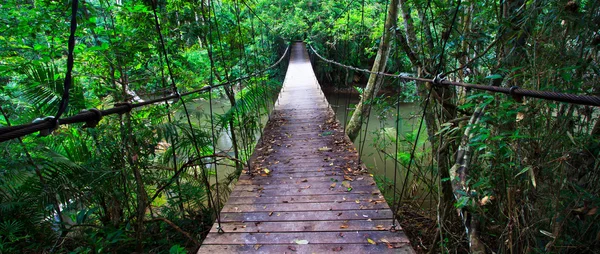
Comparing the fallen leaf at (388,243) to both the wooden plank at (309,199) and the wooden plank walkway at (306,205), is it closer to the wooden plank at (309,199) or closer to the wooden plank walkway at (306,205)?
the wooden plank walkway at (306,205)

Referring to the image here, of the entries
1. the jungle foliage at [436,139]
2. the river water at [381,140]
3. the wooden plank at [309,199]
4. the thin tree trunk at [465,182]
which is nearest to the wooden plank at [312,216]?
the wooden plank at [309,199]

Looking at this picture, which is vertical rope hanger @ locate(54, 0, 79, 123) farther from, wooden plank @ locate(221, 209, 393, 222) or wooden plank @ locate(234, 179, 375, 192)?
wooden plank @ locate(234, 179, 375, 192)

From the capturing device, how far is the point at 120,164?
187 centimetres

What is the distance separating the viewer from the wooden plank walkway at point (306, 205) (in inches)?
51.4

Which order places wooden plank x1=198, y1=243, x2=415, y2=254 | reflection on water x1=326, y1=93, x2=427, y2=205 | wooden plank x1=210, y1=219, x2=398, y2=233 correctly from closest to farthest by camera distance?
1. wooden plank x1=198, y1=243, x2=415, y2=254
2. wooden plank x1=210, y1=219, x2=398, y2=233
3. reflection on water x1=326, y1=93, x2=427, y2=205

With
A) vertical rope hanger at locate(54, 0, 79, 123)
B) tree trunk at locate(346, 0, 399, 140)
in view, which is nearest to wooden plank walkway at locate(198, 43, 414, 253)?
tree trunk at locate(346, 0, 399, 140)

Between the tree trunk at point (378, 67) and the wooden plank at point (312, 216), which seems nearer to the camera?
the wooden plank at point (312, 216)

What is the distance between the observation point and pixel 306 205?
165 centimetres

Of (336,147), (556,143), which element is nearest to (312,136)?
(336,147)

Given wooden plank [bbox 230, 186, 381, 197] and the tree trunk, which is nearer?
wooden plank [bbox 230, 186, 381, 197]

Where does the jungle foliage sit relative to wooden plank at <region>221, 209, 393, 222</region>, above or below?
above

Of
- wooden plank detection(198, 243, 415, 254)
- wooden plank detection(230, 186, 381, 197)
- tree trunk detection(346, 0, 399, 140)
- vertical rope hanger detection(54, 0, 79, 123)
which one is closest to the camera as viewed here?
vertical rope hanger detection(54, 0, 79, 123)

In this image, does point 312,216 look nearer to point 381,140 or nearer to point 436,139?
point 436,139

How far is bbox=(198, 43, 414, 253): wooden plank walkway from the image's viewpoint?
1305 millimetres
